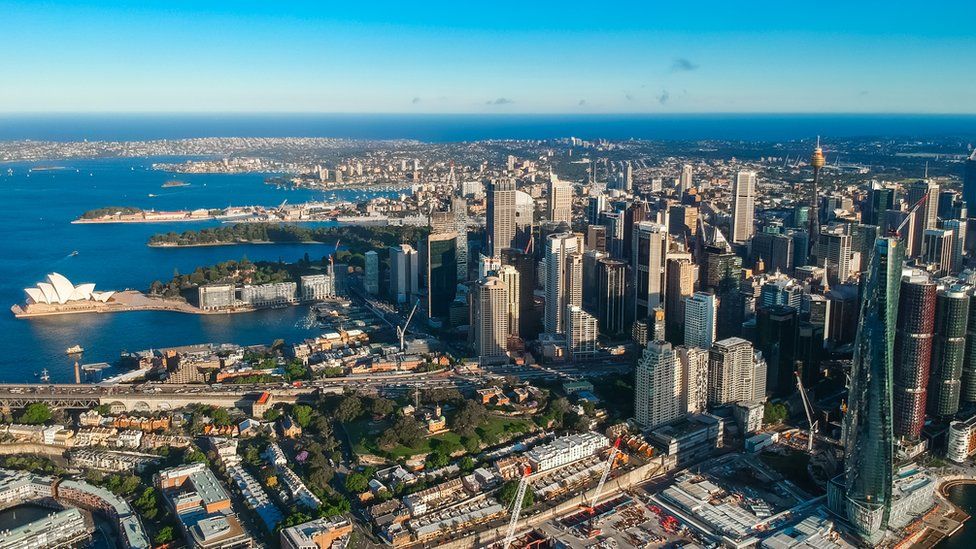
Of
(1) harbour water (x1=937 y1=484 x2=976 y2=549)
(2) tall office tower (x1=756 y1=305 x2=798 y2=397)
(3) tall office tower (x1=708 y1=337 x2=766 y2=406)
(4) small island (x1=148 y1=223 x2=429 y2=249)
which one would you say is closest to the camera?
(1) harbour water (x1=937 y1=484 x2=976 y2=549)

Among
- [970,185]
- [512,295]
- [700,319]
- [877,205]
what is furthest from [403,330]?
[970,185]

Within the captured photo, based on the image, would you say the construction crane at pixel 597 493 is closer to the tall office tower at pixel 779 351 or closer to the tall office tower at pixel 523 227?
the tall office tower at pixel 779 351

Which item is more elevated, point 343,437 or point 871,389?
point 871,389

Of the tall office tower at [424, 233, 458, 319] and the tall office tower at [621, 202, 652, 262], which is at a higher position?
the tall office tower at [621, 202, 652, 262]

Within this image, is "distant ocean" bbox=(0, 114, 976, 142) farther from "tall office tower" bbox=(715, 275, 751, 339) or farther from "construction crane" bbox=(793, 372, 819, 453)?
"construction crane" bbox=(793, 372, 819, 453)

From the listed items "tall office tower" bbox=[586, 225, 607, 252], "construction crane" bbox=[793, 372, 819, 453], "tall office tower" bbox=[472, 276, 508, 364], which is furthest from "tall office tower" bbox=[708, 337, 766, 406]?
"tall office tower" bbox=[586, 225, 607, 252]

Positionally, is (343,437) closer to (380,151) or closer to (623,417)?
(623,417)

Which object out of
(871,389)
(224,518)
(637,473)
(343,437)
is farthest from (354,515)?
(871,389)
